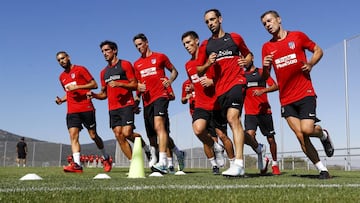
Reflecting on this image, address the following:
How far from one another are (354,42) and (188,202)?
1290cm

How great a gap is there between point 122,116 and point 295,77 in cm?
375

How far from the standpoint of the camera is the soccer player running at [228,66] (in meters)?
5.66

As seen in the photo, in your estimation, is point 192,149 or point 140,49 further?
point 192,149

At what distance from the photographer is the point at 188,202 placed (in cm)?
267

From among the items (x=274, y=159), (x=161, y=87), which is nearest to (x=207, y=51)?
(x=161, y=87)

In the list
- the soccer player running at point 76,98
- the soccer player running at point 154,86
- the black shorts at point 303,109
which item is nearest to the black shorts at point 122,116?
the soccer player running at point 154,86

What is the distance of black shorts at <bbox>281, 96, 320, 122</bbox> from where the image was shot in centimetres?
577

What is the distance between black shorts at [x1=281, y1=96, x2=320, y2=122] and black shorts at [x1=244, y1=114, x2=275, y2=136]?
113 inches

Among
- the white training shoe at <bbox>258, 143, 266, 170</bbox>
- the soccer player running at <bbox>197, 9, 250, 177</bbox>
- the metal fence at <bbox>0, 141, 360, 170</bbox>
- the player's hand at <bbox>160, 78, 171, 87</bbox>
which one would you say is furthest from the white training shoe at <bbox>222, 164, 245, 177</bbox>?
the metal fence at <bbox>0, 141, 360, 170</bbox>

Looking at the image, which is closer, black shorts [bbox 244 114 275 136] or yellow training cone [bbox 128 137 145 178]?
yellow training cone [bbox 128 137 145 178]

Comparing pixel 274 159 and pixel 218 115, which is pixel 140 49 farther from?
pixel 274 159

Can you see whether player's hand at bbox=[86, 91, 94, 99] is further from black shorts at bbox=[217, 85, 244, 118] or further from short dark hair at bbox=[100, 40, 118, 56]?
black shorts at bbox=[217, 85, 244, 118]

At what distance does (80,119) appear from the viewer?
8.98 metres

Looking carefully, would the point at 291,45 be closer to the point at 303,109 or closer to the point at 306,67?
the point at 306,67
